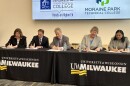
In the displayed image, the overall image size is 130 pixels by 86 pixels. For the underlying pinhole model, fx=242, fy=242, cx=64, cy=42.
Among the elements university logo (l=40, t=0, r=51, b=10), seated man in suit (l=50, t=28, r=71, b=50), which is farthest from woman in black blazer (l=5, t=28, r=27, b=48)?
university logo (l=40, t=0, r=51, b=10)

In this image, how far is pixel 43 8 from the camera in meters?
6.20

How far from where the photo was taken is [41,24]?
6.46 meters

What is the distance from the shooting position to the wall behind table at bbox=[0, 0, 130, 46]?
6.04 m

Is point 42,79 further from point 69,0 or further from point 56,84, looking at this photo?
point 69,0

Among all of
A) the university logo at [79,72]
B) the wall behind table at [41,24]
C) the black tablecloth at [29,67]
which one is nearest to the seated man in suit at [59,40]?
the black tablecloth at [29,67]

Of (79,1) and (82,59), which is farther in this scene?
(79,1)

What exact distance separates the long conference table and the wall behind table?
1.99 metres

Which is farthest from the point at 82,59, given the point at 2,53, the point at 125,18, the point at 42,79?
the point at 125,18

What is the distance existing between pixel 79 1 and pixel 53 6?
68 centimetres

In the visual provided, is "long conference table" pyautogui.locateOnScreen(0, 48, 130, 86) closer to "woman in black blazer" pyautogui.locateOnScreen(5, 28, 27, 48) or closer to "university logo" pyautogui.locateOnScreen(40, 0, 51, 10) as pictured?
"woman in black blazer" pyautogui.locateOnScreen(5, 28, 27, 48)

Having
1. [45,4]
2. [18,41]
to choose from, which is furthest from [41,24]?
[18,41]

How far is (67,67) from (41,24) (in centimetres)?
249

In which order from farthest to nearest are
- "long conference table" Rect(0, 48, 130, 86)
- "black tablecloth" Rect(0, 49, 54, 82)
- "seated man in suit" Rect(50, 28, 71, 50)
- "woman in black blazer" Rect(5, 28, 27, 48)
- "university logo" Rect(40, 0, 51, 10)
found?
"university logo" Rect(40, 0, 51, 10) → "woman in black blazer" Rect(5, 28, 27, 48) → "seated man in suit" Rect(50, 28, 71, 50) → "black tablecloth" Rect(0, 49, 54, 82) → "long conference table" Rect(0, 48, 130, 86)

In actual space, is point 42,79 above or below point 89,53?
below
